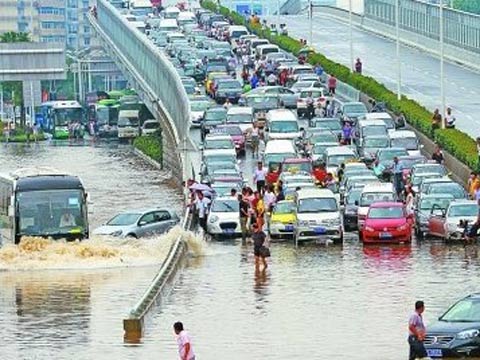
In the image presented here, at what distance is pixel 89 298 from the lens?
44.4m

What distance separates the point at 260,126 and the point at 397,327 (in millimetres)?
42796

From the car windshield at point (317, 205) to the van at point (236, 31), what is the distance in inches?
2664

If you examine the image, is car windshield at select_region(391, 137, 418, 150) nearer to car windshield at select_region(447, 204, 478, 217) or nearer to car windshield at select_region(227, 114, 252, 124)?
car windshield at select_region(227, 114, 252, 124)

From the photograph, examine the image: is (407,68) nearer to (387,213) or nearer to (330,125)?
(330,125)

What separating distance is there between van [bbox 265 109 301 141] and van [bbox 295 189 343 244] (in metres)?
21.7

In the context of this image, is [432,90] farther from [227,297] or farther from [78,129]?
[78,129]

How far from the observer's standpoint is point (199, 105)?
8675 centimetres

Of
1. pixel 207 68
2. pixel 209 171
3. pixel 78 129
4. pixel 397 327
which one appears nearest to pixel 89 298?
pixel 397 327

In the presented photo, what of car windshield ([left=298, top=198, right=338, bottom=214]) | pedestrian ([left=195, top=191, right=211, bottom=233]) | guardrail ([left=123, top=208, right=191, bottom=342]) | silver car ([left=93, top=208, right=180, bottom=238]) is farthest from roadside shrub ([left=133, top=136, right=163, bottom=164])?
guardrail ([left=123, top=208, right=191, bottom=342])

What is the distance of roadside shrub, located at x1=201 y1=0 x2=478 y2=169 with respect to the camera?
220ft

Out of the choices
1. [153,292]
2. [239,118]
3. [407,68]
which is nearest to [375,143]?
[239,118]

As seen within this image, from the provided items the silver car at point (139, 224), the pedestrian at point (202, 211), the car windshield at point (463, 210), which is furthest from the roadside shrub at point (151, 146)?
the car windshield at point (463, 210)

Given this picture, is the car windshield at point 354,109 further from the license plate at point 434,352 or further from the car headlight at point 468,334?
the license plate at point 434,352

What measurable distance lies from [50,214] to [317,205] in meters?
6.68
